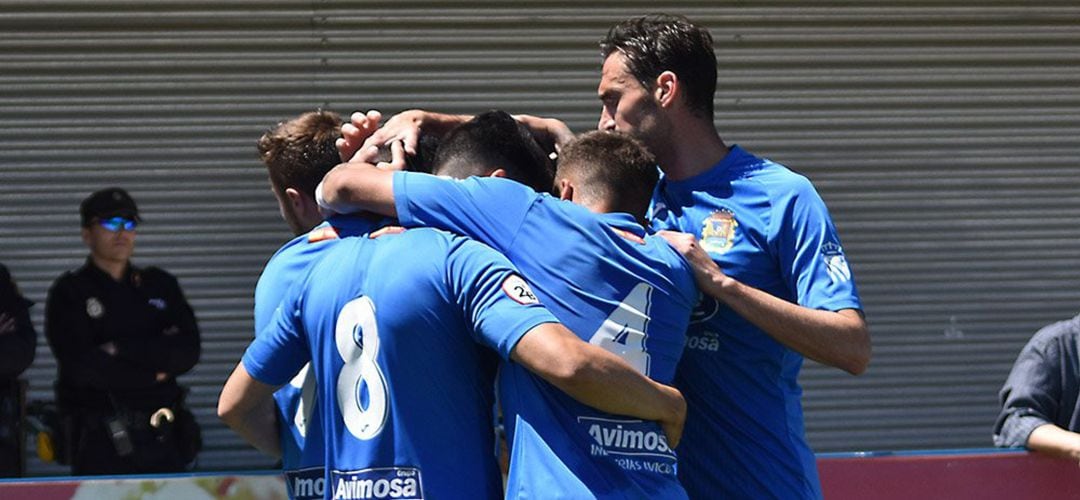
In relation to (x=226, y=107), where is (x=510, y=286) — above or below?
above

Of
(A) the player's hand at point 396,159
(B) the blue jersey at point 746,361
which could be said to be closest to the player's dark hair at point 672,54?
(B) the blue jersey at point 746,361

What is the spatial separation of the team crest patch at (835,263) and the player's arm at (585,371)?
20.8 inches

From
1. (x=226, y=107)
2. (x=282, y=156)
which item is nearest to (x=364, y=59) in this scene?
(x=226, y=107)

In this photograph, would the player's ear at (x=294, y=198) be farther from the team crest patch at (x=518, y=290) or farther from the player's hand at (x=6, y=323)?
the player's hand at (x=6, y=323)

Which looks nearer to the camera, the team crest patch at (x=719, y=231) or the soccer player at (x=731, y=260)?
the soccer player at (x=731, y=260)

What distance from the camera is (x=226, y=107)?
26.8 feet

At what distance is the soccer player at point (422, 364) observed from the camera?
9.29ft

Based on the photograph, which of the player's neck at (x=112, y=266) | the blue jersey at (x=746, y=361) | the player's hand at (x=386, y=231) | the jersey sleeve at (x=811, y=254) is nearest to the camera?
the player's hand at (x=386, y=231)

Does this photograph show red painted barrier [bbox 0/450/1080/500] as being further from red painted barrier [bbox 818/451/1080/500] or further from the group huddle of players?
the group huddle of players

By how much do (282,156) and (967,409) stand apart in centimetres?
592

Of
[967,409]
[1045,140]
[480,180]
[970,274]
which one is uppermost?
[480,180]

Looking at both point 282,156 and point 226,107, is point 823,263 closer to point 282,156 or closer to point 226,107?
point 282,156

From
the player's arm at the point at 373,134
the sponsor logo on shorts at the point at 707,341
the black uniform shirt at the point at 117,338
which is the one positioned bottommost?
the black uniform shirt at the point at 117,338

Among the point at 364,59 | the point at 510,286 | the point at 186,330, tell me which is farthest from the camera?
the point at 364,59
